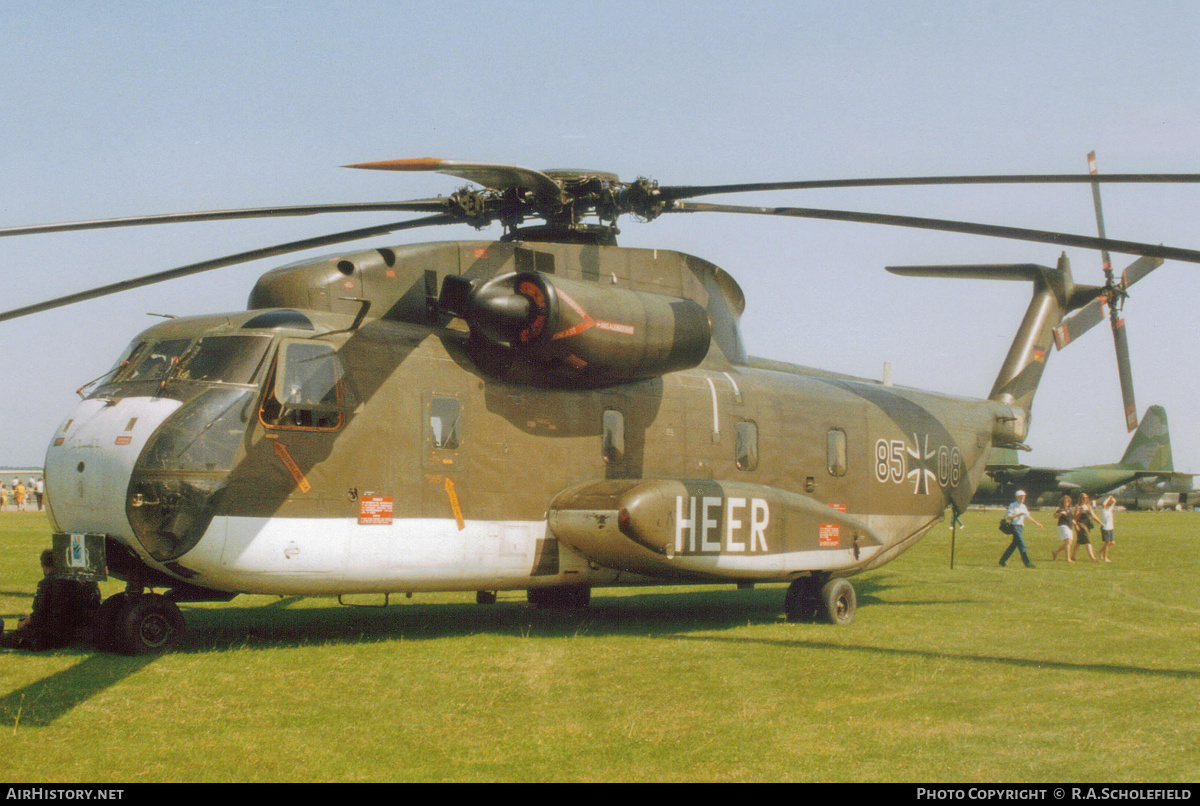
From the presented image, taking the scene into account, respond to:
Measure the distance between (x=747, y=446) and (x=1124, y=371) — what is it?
8.76 m

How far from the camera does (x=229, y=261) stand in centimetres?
1122

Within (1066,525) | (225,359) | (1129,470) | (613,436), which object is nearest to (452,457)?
(613,436)

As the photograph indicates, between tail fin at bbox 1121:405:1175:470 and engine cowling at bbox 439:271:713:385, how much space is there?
2136 inches

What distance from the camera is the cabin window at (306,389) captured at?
10.2 meters

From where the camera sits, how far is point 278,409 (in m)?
10.3

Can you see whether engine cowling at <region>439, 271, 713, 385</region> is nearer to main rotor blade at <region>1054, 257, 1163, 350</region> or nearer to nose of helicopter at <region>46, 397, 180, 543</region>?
nose of helicopter at <region>46, 397, 180, 543</region>

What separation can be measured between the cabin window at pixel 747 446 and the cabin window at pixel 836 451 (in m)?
1.49

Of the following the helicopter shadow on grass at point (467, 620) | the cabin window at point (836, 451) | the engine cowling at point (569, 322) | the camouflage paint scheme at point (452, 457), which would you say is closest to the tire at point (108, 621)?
the camouflage paint scheme at point (452, 457)

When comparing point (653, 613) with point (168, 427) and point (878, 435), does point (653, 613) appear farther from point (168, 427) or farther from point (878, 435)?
point (168, 427)

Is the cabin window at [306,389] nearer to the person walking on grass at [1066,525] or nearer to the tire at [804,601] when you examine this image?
the tire at [804,601]

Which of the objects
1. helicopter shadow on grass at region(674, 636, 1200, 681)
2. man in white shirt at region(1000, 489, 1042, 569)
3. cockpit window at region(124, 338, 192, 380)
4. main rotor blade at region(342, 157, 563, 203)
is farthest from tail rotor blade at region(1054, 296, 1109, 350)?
cockpit window at region(124, 338, 192, 380)

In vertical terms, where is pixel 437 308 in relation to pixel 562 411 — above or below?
above

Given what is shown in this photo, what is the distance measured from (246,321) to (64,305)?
1868 mm
